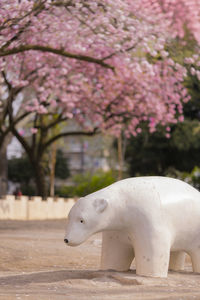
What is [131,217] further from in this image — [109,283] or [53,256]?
[53,256]

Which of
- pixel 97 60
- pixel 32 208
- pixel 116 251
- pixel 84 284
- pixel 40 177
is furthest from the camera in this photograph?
pixel 40 177

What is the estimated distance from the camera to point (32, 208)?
2217 centimetres

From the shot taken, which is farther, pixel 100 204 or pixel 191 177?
pixel 191 177

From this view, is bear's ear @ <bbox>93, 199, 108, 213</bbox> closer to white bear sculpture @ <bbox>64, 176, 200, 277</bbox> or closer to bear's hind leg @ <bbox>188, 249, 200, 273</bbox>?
white bear sculpture @ <bbox>64, 176, 200, 277</bbox>

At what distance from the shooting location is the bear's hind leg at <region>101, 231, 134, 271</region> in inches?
296

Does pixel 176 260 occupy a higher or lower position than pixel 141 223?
lower

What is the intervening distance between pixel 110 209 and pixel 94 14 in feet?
32.3

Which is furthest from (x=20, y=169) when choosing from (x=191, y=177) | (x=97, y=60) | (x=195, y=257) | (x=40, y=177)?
(x=195, y=257)

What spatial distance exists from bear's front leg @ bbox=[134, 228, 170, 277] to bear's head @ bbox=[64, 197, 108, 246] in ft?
1.35

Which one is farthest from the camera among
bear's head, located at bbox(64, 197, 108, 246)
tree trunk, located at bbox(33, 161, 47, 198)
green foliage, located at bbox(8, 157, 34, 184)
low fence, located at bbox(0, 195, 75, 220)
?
green foliage, located at bbox(8, 157, 34, 184)

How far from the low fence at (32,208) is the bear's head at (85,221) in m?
13.4

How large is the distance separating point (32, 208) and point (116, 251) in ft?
48.5

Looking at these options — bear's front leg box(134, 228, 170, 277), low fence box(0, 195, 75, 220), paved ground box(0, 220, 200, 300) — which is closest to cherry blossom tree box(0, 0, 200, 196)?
low fence box(0, 195, 75, 220)

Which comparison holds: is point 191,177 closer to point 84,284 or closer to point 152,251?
point 152,251
